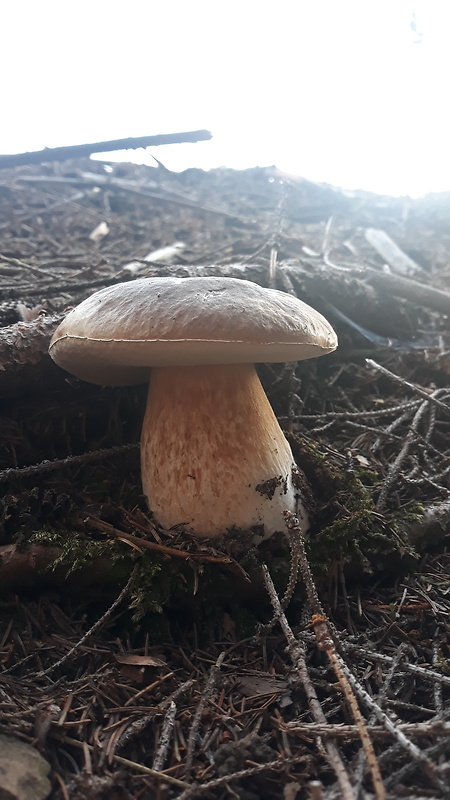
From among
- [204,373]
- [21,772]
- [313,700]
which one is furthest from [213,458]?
[21,772]

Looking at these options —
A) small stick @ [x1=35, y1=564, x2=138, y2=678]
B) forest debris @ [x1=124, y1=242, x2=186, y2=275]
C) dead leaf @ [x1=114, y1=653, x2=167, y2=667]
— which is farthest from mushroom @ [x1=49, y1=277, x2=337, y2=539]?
forest debris @ [x1=124, y1=242, x2=186, y2=275]

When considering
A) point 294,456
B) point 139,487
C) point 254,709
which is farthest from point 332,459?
point 254,709

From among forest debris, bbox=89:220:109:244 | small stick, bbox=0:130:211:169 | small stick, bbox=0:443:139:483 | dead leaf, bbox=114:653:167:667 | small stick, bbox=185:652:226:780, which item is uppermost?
small stick, bbox=0:130:211:169

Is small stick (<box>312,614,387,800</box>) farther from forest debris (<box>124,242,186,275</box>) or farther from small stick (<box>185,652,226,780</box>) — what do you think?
forest debris (<box>124,242,186,275</box>)

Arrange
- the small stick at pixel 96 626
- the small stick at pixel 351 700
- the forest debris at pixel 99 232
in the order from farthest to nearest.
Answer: the forest debris at pixel 99 232, the small stick at pixel 96 626, the small stick at pixel 351 700

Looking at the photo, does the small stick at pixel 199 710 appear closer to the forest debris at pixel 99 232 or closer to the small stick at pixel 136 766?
the small stick at pixel 136 766

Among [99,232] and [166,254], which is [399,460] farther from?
[99,232]

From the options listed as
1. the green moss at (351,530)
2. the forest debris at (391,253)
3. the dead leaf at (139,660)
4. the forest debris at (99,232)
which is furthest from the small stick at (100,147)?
the dead leaf at (139,660)
